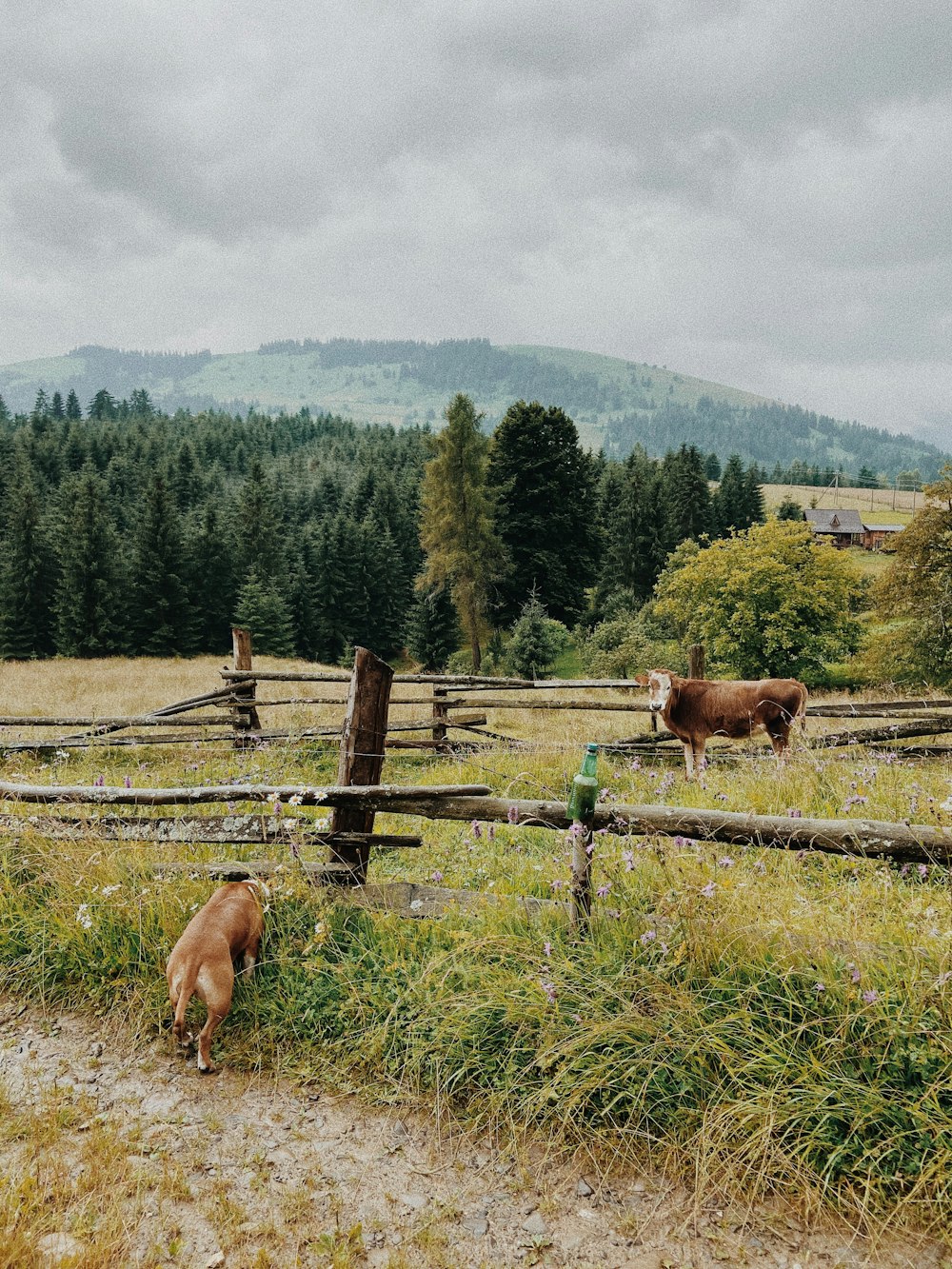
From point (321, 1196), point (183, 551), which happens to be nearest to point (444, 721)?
point (321, 1196)

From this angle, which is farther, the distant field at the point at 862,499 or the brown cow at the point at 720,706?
the distant field at the point at 862,499

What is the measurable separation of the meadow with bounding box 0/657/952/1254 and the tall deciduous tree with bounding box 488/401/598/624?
1356 inches

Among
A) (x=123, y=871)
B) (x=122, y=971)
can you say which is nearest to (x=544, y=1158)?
(x=122, y=971)

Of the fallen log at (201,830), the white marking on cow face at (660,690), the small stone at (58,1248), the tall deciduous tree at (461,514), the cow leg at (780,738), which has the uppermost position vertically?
the tall deciduous tree at (461,514)

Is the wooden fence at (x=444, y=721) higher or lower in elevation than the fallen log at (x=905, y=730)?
lower

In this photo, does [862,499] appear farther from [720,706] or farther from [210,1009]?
[210,1009]

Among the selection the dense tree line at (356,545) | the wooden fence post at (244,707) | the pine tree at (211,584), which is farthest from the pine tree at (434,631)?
the wooden fence post at (244,707)

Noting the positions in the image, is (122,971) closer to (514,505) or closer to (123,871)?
(123,871)

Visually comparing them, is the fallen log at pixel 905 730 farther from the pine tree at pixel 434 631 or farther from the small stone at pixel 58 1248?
the pine tree at pixel 434 631

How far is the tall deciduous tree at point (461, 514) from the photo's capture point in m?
35.6

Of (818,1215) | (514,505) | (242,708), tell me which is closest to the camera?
(818,1215)

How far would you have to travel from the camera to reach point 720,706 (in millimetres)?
8086

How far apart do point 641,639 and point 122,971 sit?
31900 mm

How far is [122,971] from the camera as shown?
384cm
